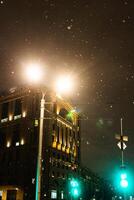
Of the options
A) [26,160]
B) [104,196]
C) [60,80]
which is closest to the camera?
[60,80]

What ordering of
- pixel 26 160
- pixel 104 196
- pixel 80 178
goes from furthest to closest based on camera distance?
pixel 104 196, pixel 80 178, pixel 26 160

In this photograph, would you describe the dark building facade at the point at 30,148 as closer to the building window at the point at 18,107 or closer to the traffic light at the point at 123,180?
the building window at the point at 18,107

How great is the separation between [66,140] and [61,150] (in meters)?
3.86

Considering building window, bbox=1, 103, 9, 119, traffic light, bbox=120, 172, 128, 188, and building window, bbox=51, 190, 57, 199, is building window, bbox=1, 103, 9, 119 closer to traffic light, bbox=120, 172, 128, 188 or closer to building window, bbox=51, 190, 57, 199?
building window, bbox=51, 190, 57, 199

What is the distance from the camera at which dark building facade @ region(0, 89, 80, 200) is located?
5619 centimetres

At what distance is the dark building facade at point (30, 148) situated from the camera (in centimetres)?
5619

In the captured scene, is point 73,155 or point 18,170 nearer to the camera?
point 18,170

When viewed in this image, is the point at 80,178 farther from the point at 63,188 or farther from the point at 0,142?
the point at 0,142

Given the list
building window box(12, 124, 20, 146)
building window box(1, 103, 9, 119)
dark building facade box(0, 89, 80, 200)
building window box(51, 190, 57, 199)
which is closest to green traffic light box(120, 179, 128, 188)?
dark building facade box(0, 89, 80, 200)

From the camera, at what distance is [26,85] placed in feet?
211

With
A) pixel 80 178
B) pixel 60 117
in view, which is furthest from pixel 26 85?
pixel 80 178

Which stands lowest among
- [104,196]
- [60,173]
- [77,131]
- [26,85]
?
[104,196]

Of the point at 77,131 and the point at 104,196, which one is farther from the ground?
the point at 77,131

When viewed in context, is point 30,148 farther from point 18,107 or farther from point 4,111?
point 4,111
